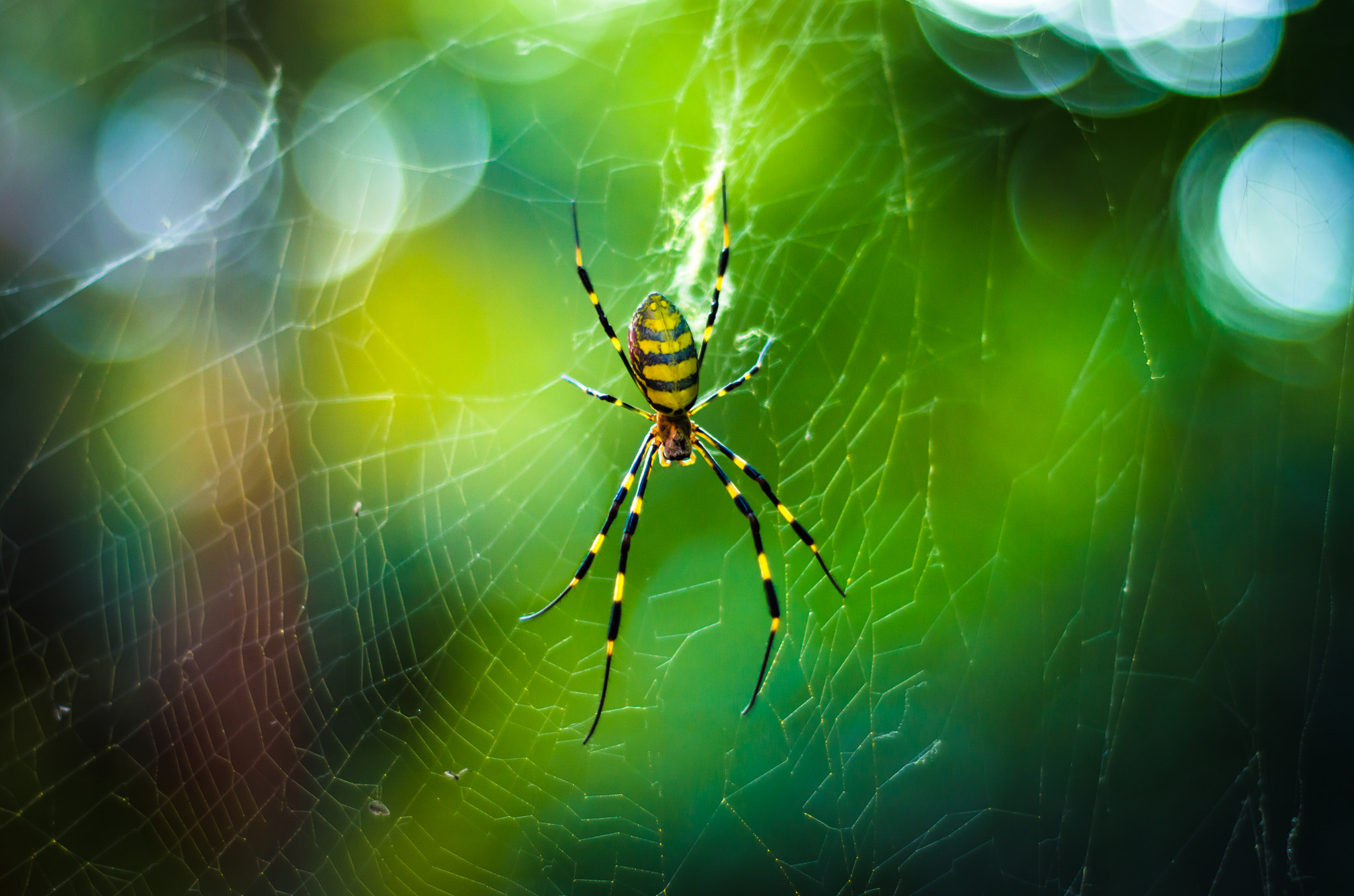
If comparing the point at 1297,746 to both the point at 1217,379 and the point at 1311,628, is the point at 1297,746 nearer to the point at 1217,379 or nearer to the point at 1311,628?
the point at 1311,628

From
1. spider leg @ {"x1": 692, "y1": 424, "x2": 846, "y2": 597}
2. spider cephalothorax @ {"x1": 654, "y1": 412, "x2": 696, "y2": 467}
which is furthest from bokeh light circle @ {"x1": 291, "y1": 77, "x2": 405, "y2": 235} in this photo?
spider leg @ {"x1": 692, "y1": 424, "x2": 846, "y2": 597}

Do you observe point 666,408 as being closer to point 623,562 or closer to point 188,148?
point 623,562

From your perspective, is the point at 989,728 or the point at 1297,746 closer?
the point at 989,728

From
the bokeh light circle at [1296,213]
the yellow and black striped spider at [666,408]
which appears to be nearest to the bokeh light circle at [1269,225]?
the bokeh light circle at [1296,213]

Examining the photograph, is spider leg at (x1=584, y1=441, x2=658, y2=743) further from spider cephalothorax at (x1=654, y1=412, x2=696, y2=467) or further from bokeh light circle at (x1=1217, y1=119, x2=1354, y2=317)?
bokeh light circle at (x1=1217, y1=119, x2=1354, y2=317)

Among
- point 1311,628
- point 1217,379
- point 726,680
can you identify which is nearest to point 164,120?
point 726,680

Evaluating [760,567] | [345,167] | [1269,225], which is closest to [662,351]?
[760,567]
